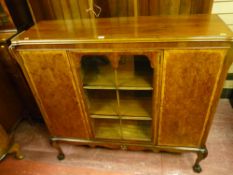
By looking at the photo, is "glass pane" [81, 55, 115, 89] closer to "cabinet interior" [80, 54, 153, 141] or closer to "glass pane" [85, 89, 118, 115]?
"cabinet interior" [80, 54, 153, 141]

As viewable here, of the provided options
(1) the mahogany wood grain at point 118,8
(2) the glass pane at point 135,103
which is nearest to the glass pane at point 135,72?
(2) the glass pane at point 135,103

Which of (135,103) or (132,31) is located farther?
(135,103)

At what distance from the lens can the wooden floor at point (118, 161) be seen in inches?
57.7

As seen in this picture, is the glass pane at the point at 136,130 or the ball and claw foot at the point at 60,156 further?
the ball and claw foot at the point at 60,156

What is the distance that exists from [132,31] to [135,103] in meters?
0.55

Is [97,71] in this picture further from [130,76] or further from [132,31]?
[132,31]

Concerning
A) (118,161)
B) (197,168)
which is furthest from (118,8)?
(197,168)

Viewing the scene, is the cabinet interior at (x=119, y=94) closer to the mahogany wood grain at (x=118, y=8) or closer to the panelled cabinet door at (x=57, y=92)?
the panelled cabinet door at (x=57, y=92)

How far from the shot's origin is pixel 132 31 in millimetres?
1039

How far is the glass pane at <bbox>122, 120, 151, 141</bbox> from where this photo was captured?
4.65 feet

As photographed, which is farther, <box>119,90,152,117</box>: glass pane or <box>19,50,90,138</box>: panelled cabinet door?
<box>119,90,152,117</box>: glass pane

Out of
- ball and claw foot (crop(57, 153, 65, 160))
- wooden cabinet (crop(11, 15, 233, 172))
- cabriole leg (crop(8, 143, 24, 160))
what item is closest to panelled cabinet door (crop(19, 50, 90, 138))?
wooden cabinet (crop(11, 15, 233, 172))

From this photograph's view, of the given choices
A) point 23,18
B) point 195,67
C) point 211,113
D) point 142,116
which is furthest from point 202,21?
point 23,18

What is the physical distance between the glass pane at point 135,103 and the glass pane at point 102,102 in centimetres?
6
